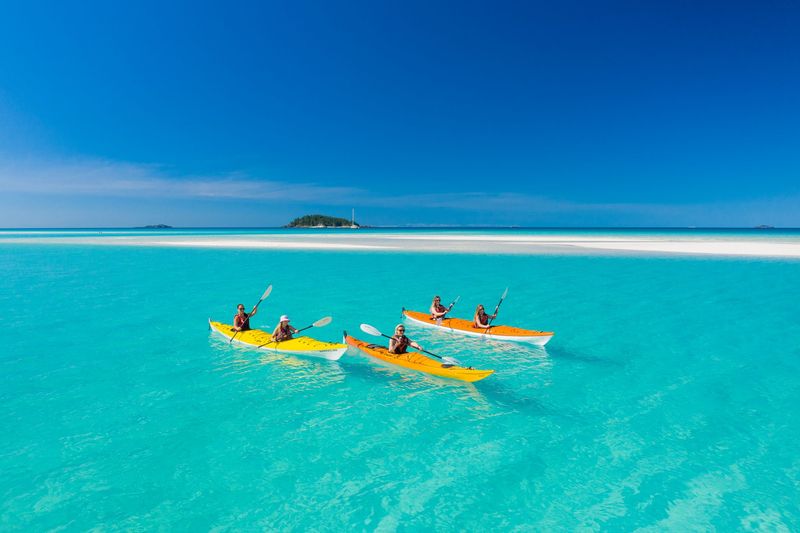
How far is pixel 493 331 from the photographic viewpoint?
18328 mm

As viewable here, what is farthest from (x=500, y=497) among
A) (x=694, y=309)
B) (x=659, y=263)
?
(x=659, y=263)

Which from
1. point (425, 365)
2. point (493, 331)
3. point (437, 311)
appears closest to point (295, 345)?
point (425, 365)

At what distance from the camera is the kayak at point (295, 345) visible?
15.3 meters

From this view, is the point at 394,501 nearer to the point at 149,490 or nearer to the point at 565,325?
the point at 149,490

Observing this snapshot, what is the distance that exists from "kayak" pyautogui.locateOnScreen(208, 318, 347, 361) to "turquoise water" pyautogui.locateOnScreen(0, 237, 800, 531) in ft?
1.22

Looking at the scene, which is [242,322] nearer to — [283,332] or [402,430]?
[283,332]

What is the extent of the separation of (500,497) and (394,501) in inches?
76.4

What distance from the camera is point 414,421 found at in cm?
1120

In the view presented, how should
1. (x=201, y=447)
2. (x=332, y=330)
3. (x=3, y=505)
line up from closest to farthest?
(x=3, y=505)
(x=201, y=447)
(x=332, y=330)

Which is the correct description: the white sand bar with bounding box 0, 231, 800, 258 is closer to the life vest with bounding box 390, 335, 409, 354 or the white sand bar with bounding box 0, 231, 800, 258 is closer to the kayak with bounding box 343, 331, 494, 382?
the kayak with bounding box 343, 331, 494, 382

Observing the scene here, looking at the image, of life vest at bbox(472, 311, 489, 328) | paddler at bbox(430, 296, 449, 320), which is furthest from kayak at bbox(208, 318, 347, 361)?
life vest at bbox(472, 311, 489, 328)

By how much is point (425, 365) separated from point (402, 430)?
10.8ft

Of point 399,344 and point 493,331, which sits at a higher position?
point 399,344

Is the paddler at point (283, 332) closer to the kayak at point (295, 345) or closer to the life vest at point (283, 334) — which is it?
the life vest at point (283, 334)
